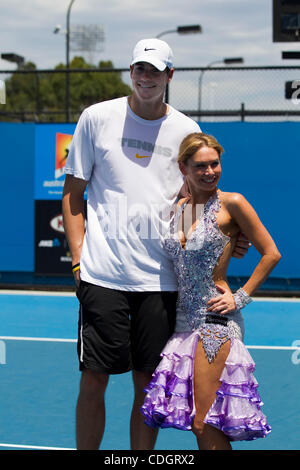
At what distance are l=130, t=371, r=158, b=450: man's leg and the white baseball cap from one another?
56.2 inches

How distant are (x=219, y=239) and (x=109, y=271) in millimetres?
520

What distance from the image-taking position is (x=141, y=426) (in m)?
3.20

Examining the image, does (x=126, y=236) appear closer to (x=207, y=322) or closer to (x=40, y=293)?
(x=207, y=322)

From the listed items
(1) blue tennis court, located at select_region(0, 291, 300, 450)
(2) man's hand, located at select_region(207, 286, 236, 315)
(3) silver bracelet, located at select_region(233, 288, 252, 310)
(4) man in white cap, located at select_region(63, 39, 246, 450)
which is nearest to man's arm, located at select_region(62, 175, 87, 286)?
(4) man in white cap, located at select_region(63, 39, 246, 450)

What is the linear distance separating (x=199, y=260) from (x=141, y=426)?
0.85m

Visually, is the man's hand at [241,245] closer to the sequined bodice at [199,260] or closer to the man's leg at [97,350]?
the sequined bodice at [199,260]

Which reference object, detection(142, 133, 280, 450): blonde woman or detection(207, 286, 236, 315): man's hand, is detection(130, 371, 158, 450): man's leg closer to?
detection(142, 133, 280, 450): blonde woman

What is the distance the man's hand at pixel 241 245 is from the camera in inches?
123

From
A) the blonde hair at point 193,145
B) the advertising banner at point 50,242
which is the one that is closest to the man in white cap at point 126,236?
the blonde hair at point 193,145

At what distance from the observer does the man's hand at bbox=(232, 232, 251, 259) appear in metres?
3.12

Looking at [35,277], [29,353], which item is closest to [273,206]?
[35,277]

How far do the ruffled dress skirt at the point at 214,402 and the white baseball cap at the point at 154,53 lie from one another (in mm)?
1230

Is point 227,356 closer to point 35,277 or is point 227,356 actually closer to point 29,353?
point 29,353

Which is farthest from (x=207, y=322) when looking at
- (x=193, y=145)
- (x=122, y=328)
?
(x=193, y=145)
